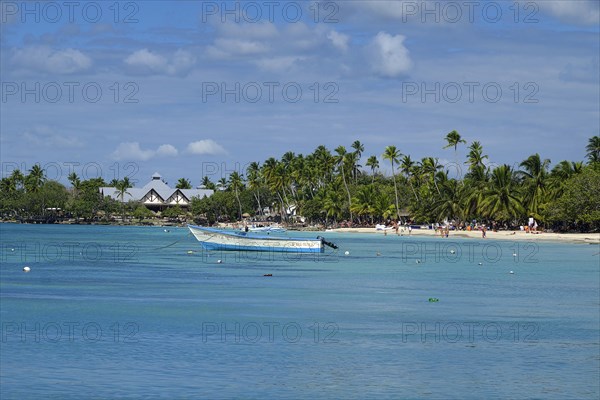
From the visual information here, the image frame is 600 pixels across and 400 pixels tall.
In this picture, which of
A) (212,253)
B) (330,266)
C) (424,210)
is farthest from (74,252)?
(424,210)

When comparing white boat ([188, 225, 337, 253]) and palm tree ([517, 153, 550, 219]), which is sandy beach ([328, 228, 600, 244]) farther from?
white boat ([188, 225, 337, 253])

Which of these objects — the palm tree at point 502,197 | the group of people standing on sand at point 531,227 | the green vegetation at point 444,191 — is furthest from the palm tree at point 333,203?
the group of people standing on sand at point 531,227

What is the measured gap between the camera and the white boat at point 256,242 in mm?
83188

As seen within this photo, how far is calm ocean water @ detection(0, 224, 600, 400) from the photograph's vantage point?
22906mm

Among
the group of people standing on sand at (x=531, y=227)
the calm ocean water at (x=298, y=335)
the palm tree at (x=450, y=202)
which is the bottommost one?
the calm ocean water at (x=298, y=335)

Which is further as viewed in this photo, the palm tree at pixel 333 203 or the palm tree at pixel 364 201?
the palm tree at pixel 333 203

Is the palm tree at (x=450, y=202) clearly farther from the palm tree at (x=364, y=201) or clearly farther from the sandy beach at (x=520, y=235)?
the palm tree at (x=364, y=201)

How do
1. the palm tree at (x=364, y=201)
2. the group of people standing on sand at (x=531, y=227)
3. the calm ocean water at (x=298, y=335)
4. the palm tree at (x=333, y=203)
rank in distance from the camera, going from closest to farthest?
the calm ocean water at (x=298, y=335), the group of people standing on sand at (x=531, y=227), the palm tree at (x=364, y=201), the palm tree at (x=333, y=203)

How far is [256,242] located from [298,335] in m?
54.3

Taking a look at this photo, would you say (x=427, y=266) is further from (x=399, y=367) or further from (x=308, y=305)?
(x=399, y=367)

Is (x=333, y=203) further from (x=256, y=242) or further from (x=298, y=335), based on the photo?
(x=298, y=335)

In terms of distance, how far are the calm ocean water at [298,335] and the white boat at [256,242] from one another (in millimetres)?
24813

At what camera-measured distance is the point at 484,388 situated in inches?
899

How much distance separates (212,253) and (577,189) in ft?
167
